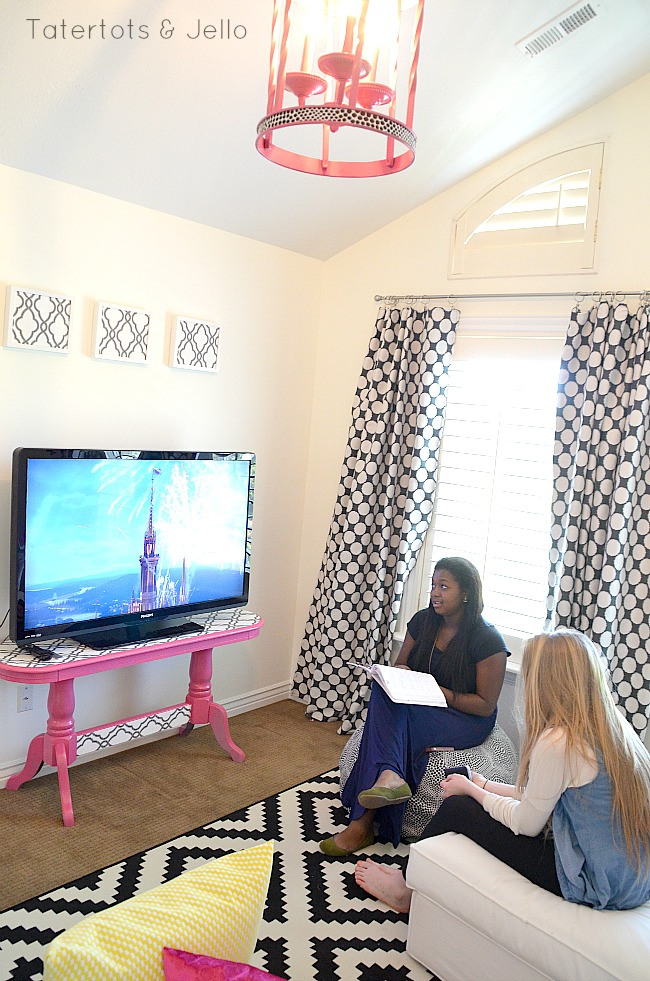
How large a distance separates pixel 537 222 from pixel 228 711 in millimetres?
2814

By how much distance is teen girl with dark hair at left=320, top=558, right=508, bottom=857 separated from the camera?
3105 mm

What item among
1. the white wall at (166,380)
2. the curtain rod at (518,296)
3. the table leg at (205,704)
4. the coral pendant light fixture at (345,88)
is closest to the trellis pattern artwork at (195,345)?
the white wall at (166,380)

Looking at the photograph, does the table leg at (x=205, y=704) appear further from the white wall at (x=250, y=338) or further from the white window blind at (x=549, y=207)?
the white window blind at (x=549, y=207)

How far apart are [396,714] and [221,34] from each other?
2.48 metres

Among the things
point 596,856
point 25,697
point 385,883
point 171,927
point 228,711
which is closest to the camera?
point 171,927

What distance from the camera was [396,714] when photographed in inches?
127

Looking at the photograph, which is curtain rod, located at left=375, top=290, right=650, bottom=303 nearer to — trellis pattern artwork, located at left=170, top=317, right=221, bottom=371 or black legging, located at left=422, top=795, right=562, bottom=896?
trellis pattern artwork, located at left=170, top=317, right=221, bottom=371

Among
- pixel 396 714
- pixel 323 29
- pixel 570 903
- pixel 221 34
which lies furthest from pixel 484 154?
pixel 570 903

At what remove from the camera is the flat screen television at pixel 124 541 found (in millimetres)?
3029

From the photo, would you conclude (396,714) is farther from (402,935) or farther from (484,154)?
(484,154)

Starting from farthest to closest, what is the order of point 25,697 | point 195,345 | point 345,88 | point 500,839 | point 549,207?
1. point 195,345
2. point 549,207
3. point 25,697
4. point 500,839
5. point 345,88

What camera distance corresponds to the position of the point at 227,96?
3025mm

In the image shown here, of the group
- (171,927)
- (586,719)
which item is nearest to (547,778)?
(586,719)

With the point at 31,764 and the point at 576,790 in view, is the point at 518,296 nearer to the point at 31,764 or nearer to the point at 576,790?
the point at 576,790
